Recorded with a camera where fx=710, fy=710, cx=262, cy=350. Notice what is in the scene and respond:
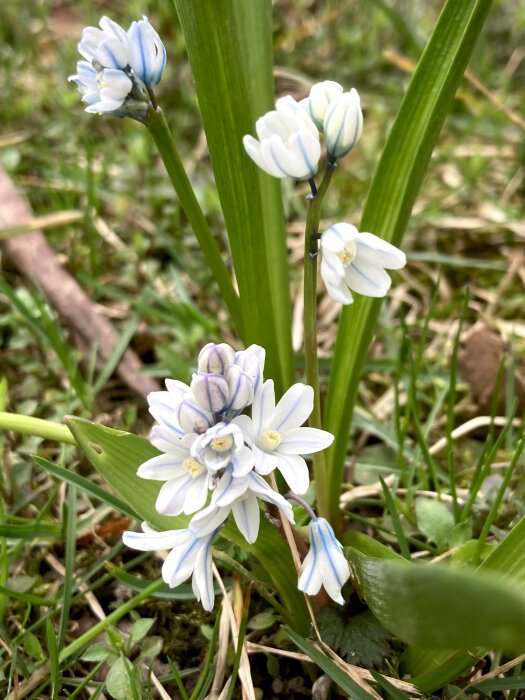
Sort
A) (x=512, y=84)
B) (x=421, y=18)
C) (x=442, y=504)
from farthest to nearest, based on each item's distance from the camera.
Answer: (x=421, y=18), (x=512, y=84), (x=442, y=504)

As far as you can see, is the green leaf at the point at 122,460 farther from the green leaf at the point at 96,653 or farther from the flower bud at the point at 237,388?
the green leaf at the point at 96,653

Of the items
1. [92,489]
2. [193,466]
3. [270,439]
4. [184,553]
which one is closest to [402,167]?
[270,439]

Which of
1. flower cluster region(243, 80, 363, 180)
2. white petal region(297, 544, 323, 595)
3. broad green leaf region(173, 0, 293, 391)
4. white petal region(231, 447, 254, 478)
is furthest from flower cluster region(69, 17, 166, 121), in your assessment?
white petal region(297, 544, 323, 595)

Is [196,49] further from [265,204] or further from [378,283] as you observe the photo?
[378,283]

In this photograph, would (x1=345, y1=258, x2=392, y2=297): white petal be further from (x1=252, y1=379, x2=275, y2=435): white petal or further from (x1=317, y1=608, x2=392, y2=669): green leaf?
(x1=317, y1=608, x2=392, y2=669): green leaf

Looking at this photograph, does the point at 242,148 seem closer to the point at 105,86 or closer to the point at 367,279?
the point at 105,86

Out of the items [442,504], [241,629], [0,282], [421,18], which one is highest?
[421,18]

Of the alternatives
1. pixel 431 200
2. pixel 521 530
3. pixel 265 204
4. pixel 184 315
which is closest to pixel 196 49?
pixel 265 204

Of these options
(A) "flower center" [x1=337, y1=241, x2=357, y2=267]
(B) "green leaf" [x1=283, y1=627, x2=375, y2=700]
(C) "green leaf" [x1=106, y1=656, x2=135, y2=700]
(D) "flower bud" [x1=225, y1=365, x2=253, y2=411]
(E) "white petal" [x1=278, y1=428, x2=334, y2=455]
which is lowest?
(C) "green leaf" [x1=106, y1=656, x2=135, y2=700]
